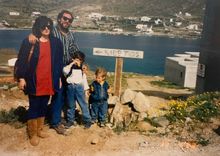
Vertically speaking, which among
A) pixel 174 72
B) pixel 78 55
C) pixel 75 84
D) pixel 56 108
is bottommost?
pixel 174 72

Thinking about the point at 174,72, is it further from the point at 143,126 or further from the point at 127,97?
the point at 143,126

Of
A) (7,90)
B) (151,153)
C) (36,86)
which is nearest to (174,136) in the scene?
(151,153)

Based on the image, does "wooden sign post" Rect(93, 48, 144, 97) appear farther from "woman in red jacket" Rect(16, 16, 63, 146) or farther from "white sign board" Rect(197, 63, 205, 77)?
"white sign board" Rect(197, 63, 205, 77)

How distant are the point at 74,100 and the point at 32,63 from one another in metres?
1.43

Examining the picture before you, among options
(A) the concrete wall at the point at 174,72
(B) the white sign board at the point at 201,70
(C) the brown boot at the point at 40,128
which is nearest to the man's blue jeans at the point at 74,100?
(C) the brown boot at the point at 40,128

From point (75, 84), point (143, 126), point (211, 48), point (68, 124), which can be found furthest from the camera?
point (211, 48)

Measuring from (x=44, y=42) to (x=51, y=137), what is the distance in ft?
6.14

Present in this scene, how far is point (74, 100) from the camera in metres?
8.09

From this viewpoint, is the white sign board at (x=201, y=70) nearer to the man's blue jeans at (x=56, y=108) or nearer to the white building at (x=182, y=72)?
the white building at (x=182, y=72)

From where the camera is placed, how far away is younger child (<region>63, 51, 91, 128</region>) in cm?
792

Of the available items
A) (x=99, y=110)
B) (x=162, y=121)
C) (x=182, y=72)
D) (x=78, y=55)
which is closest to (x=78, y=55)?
(x=78, y=55)

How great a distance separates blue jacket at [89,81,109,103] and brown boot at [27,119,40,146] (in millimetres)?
1522

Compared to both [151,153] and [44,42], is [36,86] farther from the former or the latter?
[151,153]

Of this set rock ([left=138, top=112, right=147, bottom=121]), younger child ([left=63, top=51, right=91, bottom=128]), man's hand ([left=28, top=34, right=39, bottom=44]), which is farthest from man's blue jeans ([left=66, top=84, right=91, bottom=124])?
rock ([left=138, top=112, right=147, bottom=121])
